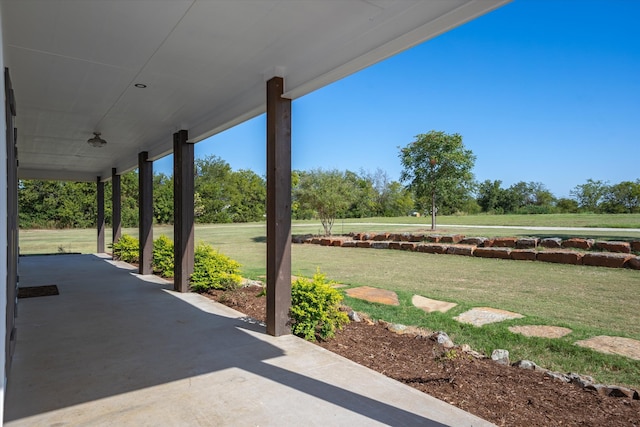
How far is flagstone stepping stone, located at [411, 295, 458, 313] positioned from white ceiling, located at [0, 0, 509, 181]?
2.93 meters

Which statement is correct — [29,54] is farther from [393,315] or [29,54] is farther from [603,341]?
[603,341]

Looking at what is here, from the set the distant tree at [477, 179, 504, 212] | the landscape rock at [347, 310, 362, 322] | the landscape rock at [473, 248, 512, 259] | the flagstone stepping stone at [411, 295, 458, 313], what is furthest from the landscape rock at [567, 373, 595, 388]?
the distant tree at [477, 179, 504, 212]

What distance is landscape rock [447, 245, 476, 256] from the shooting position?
9.46 metres

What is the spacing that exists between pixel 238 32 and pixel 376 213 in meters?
33.1

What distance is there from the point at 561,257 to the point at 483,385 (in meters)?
6.35

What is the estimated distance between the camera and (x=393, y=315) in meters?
4.47

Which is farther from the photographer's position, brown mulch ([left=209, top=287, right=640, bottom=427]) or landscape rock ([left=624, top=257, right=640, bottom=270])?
landscape rock ([left=624, top=257, right=640, bottom=270])

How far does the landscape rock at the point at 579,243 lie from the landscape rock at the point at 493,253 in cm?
131

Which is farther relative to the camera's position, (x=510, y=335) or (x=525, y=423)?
(x=510, y=335)

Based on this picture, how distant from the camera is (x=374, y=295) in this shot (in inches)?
216

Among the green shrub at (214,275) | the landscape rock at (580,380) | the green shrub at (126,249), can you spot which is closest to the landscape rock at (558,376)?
the landscape rock at (580,380)

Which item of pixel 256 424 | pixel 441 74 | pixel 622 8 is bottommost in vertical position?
pixel 256 424

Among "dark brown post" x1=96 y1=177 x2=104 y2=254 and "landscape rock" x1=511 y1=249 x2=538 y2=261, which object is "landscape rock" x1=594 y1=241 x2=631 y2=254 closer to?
"landscape rock" x1=511 y1=249 x2=538 y2=261

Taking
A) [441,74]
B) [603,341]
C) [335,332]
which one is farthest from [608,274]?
[441,74]
